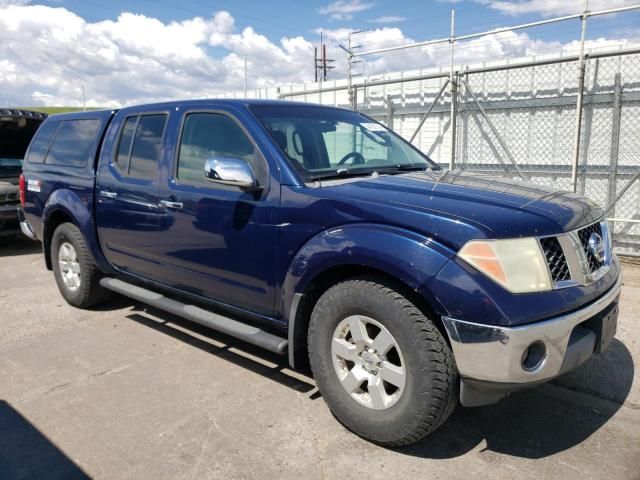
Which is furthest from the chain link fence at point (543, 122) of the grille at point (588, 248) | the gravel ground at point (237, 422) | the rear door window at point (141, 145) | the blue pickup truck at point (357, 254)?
the rear door window at point (141, 145)

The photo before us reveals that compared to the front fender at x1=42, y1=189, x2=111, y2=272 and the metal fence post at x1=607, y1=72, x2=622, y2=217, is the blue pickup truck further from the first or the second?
the metal fence post at x1=607, y1=72, x2=622, y2=217

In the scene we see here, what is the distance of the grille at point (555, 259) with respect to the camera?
2.49m

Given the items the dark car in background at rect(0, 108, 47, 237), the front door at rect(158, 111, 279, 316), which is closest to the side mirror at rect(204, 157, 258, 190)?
the front door at rect(158, 111, 279, 316)

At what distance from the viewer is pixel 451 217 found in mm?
2484

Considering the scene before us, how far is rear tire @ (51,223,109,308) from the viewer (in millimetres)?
4883

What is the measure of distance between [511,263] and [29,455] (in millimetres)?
2668

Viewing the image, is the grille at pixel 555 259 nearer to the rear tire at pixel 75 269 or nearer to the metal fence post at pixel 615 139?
the rear tire at pixel 75 269

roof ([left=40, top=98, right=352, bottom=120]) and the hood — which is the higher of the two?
roof ([left=40, top=98, right=352, bottom=120])

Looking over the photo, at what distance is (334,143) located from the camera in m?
3.87

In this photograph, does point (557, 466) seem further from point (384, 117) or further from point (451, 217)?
point (384, 117)

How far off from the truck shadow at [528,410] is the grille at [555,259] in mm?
1000

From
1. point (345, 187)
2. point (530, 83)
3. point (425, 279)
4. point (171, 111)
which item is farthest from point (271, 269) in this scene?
point (530, 83)

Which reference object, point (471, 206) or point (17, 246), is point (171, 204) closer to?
point (471, 206)

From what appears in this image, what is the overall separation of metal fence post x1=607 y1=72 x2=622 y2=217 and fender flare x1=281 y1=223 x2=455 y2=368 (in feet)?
17.4
